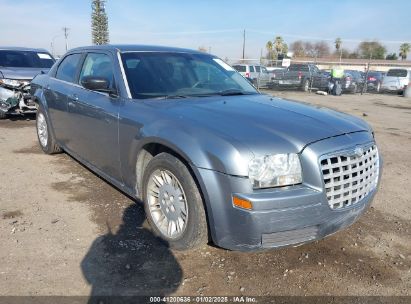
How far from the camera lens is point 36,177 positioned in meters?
5.30

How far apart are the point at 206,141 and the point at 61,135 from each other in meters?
3.29

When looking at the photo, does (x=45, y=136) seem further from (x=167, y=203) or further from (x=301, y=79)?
(x=301, y=79)

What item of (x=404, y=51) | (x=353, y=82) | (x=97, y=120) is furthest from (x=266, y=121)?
(x=404, y=51)

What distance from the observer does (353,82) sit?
2445 cm

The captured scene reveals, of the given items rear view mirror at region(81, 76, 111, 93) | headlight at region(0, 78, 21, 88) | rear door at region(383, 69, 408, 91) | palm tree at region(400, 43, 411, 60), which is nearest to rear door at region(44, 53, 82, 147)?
rear view mirror at region(81, 76, 111, 93)

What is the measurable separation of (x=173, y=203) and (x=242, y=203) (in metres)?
0.80

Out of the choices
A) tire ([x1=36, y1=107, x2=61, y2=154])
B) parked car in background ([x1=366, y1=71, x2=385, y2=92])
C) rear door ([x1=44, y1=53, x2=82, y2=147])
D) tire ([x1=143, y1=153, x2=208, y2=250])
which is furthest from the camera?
parked car in background ([x1=366, y1=71, x2=385, y2=92])

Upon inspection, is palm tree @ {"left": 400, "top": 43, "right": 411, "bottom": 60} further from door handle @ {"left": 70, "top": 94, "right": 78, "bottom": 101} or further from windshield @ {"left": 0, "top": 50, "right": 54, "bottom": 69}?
door handle @ {"left": 70, "top": 94, "right": 78, "bottom": 101}

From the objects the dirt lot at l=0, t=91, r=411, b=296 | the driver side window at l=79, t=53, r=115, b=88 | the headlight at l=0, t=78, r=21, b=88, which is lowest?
the dirt lot at l=0, t=91, r=411, b=296

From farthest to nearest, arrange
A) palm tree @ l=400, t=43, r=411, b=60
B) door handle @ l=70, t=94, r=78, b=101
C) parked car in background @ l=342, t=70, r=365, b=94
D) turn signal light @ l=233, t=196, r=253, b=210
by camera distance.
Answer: palm tree @ l=400, t=43, r=411, b=60
parked car in background @ l=342, t=70, r=365, b=94
door handle @ l=70, t=94, r=78, b=101
turn signal light @ l=233, t=196, r=253, b=210

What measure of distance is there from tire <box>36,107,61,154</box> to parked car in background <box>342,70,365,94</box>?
20.6 m

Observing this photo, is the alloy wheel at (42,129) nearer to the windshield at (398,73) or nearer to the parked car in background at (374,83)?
the parked car in background at (374,83)

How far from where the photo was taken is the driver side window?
4.15 metres

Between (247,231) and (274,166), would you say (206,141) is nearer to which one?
(274,166)
